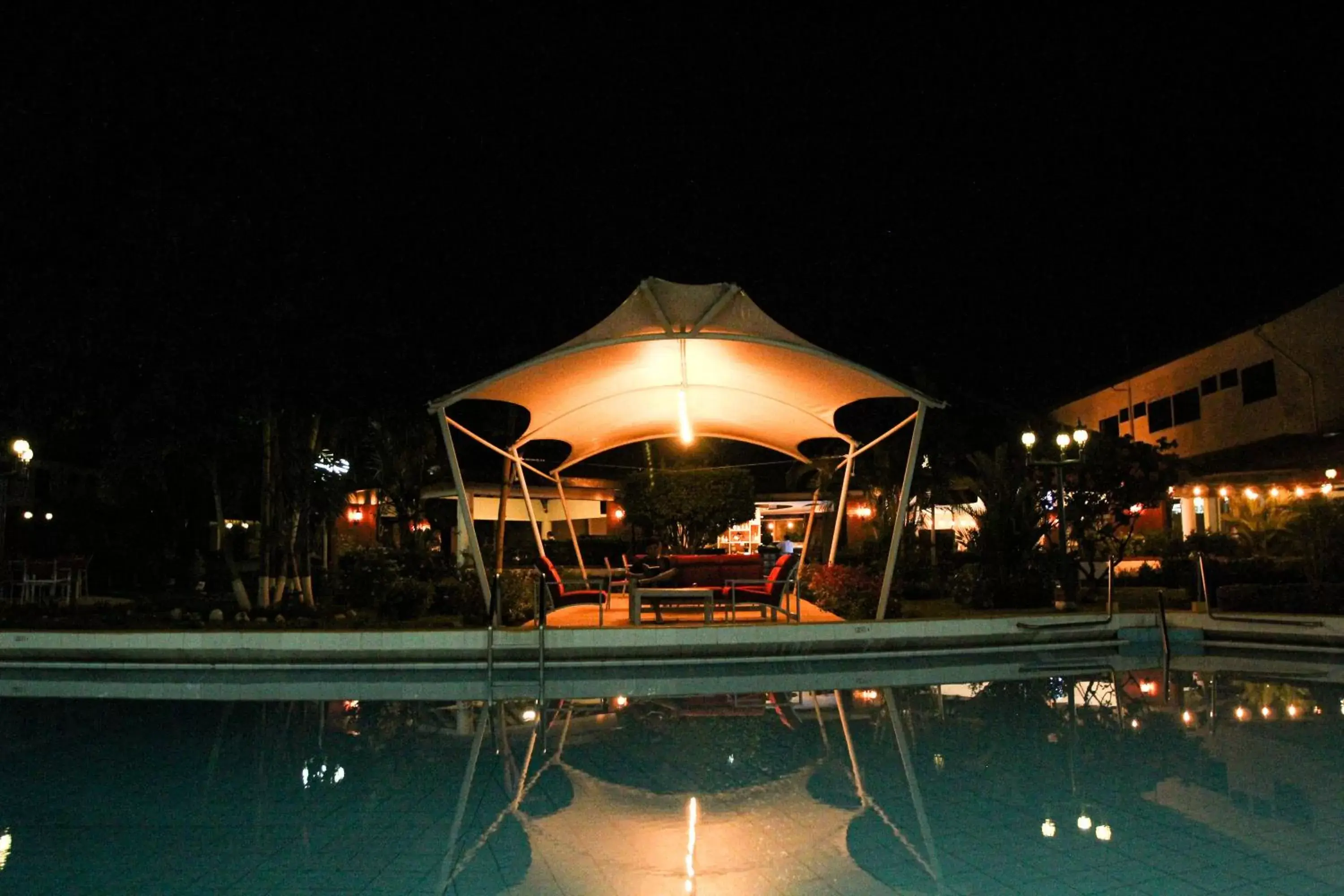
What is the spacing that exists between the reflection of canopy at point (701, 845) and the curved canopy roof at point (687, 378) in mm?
7212

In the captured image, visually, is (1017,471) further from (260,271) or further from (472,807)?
(472,807)

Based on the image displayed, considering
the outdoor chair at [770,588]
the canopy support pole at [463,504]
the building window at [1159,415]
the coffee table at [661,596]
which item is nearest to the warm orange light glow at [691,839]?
the coffee table at [661,596]

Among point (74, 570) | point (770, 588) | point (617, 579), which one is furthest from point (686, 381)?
point (74, 570)

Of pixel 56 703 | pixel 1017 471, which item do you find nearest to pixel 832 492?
pixel 1017 471

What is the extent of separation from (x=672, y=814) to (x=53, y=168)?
13.0 m

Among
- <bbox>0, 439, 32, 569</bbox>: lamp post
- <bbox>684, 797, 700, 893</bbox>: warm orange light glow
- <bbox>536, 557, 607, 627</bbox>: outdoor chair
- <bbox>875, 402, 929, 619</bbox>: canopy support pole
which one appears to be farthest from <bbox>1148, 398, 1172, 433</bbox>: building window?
<bbox>0, 439, 32, 569</bbox>: lamp post

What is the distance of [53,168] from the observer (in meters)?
13.0

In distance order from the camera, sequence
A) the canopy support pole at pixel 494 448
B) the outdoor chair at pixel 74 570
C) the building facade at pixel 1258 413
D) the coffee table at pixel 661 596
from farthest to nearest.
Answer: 1. the building facade at pixel 1258 413
2. the outdoor chair at pixel 74 570
3. the canopy support pole at pixel 494 448
4. the coffee table at pixel 661 596

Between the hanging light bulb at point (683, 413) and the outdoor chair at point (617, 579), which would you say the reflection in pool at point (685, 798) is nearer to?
the hanging light bulb at point (683, 413)

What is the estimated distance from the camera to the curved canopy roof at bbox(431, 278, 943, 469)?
11820 millimetres

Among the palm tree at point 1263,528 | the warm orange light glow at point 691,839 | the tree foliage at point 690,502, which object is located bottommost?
the warm orange light glow at point 691,839

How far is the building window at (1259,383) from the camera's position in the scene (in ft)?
77.9

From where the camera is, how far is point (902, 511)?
12.0 m

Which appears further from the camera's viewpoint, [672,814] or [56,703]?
[56,703]
